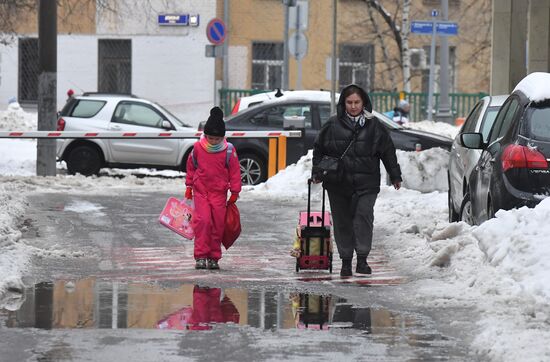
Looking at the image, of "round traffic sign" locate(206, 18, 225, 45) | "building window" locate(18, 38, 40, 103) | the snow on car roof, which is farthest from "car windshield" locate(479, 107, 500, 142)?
"building window" locate(18, 38, 40, 103)

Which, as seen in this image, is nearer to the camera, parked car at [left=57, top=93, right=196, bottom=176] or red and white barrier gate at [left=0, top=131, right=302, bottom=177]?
red and white barrier gate at [left=0, top=131, right=302, bottom=177]

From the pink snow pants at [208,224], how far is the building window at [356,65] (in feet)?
109

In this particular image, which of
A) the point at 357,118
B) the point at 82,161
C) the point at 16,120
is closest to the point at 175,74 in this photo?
the point at 16,120

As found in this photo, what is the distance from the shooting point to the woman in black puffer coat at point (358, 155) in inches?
464

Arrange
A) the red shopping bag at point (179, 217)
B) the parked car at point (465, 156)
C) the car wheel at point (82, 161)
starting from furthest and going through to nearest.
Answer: the car wheel at point (82, 161) < the parked car at point (465, 156) < the red shopping bag at point (179, 217)

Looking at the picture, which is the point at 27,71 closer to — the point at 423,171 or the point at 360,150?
the point at 423,171

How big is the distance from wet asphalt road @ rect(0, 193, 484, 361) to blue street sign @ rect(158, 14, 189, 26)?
29928 mm

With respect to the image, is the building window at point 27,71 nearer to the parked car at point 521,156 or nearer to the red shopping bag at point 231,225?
the red shopping bag at point 231,225

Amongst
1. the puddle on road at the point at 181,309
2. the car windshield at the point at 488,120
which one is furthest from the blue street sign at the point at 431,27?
the puddle on road at the point at 181,309

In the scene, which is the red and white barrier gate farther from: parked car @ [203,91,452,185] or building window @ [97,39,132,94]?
building window @ [97,39,132,94]

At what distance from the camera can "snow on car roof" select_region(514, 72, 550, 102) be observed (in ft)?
37.5

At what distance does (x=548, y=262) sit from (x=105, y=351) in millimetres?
3145

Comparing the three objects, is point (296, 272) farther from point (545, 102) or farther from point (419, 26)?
point (419, 26)

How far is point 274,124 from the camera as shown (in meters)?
23.8
